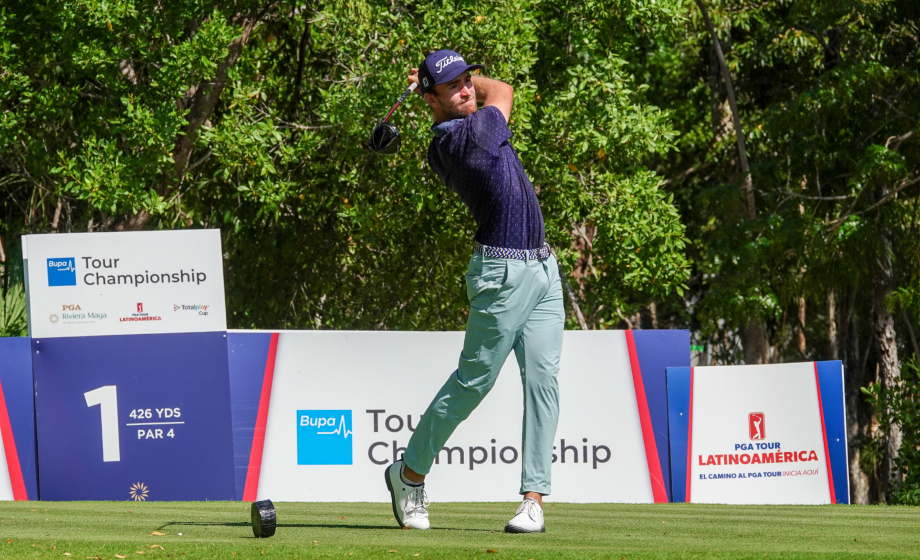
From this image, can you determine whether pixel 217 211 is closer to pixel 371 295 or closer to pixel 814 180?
pixel 371 295

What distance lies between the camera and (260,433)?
236 inches

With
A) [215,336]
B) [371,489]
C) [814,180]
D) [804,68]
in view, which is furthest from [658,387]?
[804,68]

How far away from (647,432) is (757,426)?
76 cm

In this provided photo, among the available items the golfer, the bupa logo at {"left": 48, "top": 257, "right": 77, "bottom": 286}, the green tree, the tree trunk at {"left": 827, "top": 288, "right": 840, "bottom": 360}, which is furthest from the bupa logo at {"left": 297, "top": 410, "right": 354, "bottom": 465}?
→ the tree trunk at {"left": 827, "top": 288, "right": 840, "bottom": 360}

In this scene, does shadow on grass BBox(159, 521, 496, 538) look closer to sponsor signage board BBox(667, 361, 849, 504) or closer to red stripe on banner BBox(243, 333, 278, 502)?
red stripe on banner BBox(243, 333, 278, 502)

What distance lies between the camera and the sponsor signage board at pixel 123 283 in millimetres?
5898

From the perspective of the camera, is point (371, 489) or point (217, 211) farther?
point (217, 211)

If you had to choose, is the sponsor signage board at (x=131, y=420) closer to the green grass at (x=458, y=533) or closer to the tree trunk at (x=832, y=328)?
the green grass at (x=458, y=533)

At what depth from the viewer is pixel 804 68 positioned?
13.0m

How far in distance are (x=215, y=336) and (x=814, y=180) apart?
7563 millimetres

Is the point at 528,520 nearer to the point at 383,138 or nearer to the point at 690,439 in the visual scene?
the point at 383,138

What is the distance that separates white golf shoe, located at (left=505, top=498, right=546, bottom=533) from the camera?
139 inches

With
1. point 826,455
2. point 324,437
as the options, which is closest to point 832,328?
point 826,455

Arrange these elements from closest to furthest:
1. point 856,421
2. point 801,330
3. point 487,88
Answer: point 487,88 < point 856,421 < point 801,330
